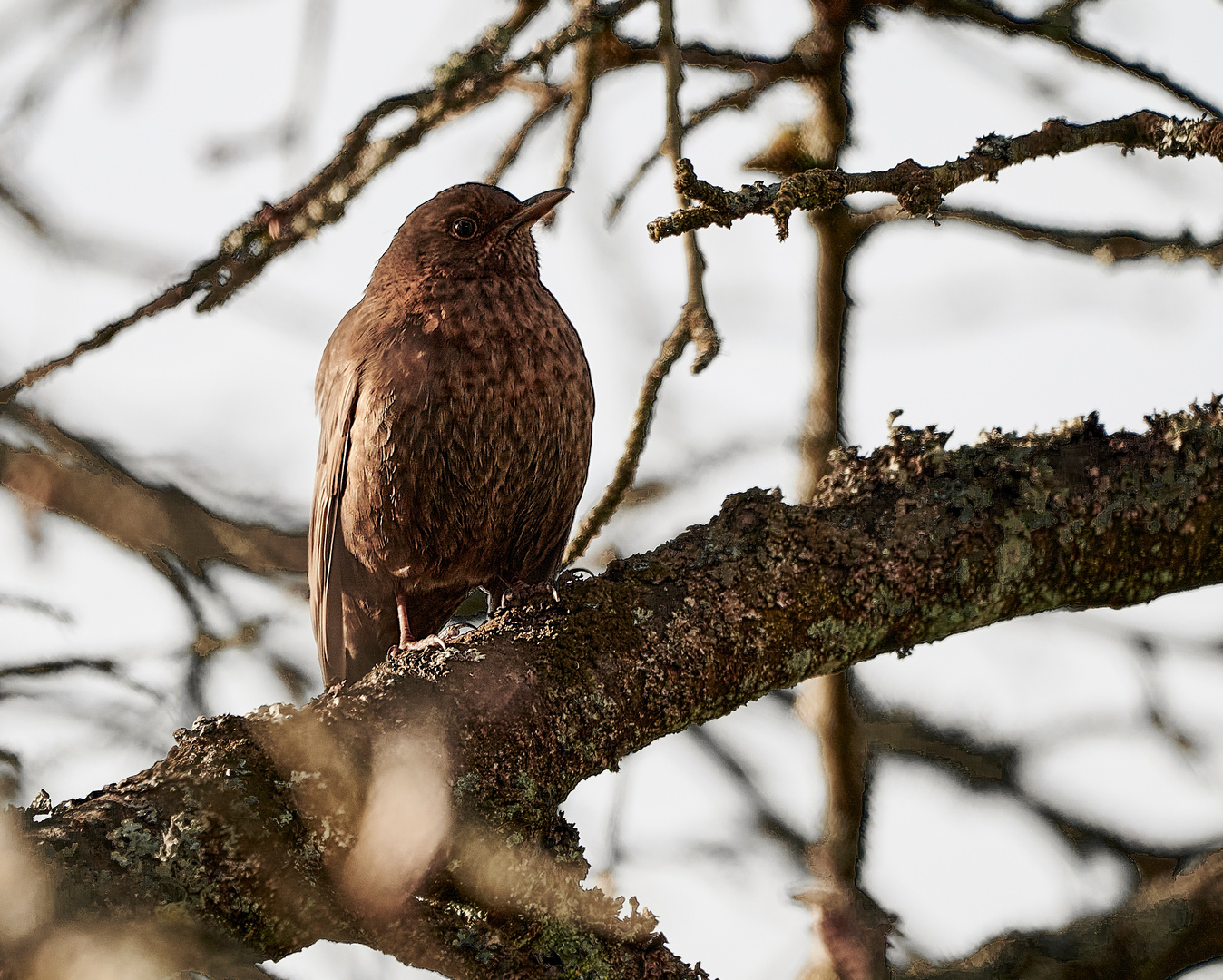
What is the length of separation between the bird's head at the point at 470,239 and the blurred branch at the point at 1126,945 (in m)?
2.90

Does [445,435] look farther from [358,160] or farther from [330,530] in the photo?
[358,160]

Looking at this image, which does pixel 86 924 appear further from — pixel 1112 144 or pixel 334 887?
pixel 1112 144

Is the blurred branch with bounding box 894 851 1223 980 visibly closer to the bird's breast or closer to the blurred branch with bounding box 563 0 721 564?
the blurred branch with bounding box 563 0 721 564

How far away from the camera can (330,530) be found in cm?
395

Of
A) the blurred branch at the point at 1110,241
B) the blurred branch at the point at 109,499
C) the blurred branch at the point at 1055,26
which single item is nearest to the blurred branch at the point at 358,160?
the blurred branch at the point at 109,499

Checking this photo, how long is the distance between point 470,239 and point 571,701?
2407 millimetres

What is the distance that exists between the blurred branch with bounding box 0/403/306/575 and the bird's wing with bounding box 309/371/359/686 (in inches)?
41.3

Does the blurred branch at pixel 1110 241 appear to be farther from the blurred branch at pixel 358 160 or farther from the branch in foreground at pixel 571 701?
the blurred branch at pixel 358 160

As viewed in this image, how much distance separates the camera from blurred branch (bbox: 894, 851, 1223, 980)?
1.93m

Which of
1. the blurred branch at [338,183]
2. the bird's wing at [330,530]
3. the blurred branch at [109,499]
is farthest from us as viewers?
the bird's wing at [330,530]

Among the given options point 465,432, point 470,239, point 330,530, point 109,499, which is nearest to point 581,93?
point 470,239

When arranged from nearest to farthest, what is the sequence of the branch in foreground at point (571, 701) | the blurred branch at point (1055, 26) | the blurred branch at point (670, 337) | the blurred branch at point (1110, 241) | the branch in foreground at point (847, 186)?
the branch in foreground at point (571, 701) < the branch in foreground at point (847, 186) < the blurred branch at point (670, 337) < the blurred branch at point (1055, 26) < the blurred branch at point (1110, 241)

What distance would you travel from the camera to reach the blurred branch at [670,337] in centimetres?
293

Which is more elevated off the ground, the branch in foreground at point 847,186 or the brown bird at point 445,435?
the brown bird at point 445,435
